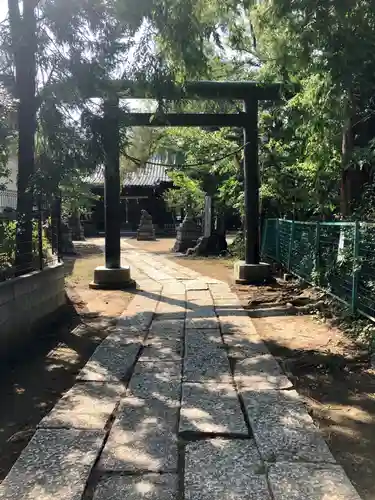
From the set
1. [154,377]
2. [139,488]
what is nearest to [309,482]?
[139,488]

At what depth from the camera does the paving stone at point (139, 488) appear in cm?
258

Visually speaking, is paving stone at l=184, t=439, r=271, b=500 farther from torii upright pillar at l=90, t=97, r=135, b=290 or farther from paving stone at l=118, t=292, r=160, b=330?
torii upright pillar at l=90, t=97, r=135, b=290

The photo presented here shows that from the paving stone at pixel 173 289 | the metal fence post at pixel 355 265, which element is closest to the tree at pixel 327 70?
the metal fence post at pixel 355 265

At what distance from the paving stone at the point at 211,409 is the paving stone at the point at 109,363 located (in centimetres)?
73

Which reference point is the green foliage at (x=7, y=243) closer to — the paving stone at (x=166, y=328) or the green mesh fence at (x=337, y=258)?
the paving stone at (x=166, y=328)

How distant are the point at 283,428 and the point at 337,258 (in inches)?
170

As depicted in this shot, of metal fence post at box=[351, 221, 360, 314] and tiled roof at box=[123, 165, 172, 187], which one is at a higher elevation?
tiled roof at box=[123, 165, 172, 187]

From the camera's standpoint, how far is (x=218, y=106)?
1248 centimetres

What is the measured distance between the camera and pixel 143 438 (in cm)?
326

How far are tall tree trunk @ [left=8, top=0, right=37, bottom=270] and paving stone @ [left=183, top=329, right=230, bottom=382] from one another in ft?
7.65

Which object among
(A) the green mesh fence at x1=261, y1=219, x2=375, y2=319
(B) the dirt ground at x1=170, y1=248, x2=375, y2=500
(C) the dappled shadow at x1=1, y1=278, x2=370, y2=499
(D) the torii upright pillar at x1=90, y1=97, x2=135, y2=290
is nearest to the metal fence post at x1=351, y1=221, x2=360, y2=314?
(A) the green mesh fence at x1=261, y1=219, x2=375, y2=319

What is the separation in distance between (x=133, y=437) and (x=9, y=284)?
2.70 meters

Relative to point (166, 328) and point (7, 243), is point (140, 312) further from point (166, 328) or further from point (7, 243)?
point (7, 243)

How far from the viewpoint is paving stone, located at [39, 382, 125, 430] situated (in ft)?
11.6
